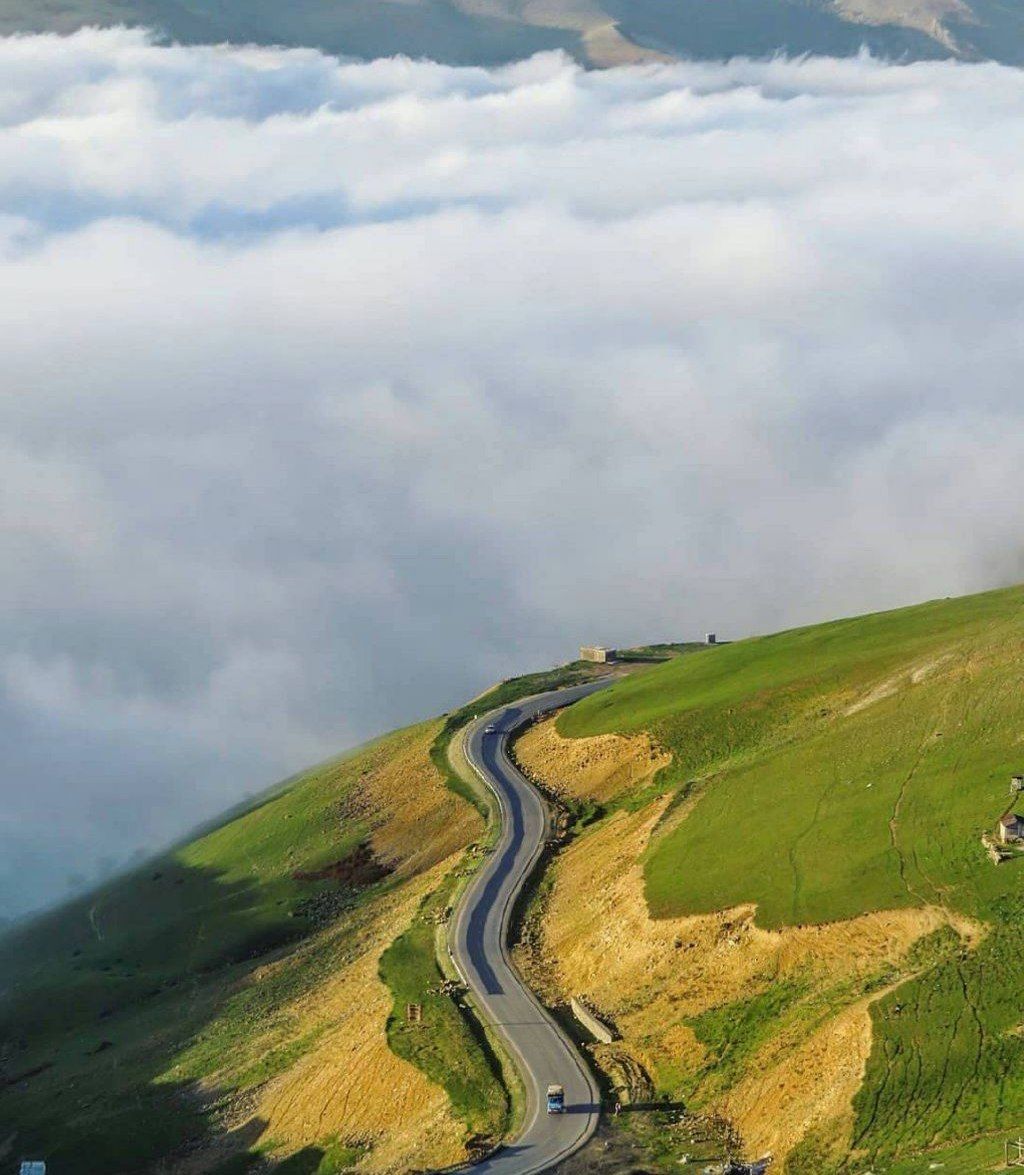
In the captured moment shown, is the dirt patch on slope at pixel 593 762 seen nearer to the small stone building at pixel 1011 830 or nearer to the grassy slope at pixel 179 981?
the grassy slope at pixel 179 981

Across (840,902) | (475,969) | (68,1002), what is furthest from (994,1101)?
(68,1002)

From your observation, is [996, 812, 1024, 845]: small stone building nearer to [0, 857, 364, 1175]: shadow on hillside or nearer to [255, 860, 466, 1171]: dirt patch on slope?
[255, 860, 466, 1171]: dirt patch on slope

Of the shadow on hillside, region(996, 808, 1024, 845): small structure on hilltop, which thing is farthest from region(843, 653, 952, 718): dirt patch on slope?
the shadow on hillside

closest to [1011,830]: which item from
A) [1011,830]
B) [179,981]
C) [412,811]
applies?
[1011,830]

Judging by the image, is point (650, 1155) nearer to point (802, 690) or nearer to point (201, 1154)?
point (201, 1154)

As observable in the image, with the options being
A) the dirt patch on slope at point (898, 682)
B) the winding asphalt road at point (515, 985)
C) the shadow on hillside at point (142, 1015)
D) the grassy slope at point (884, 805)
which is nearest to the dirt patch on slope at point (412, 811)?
the winding asphalt road at point (515, 985)
